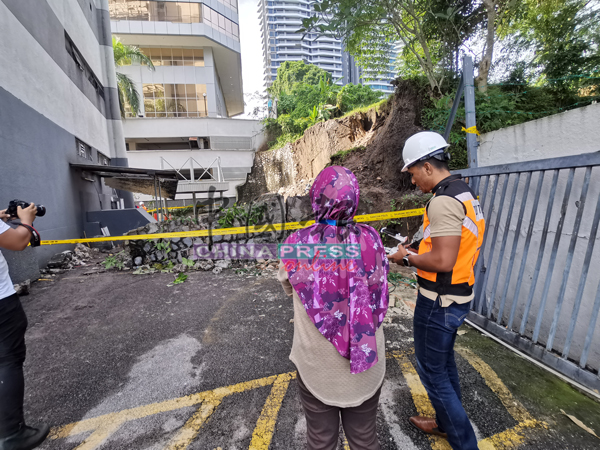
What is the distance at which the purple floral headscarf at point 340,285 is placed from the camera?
48.6 inches

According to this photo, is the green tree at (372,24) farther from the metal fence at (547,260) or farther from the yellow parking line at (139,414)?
the yellow parking line at (139,414)

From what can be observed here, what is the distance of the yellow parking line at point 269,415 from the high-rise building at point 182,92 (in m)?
22.6

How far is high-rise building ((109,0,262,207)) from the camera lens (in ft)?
78.6

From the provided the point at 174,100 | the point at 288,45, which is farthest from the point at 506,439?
the point at 288,45

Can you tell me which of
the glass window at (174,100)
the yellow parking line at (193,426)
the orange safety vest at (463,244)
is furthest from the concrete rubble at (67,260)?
the glass window at (174,100)

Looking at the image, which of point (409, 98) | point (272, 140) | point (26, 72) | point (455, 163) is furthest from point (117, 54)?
point (455, 163)

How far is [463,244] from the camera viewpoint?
1.60m

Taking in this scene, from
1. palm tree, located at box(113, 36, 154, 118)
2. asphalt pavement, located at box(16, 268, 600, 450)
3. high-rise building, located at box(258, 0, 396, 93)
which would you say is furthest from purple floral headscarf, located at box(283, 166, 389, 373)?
high-rise building, located at box(258, 0, 396, 93)

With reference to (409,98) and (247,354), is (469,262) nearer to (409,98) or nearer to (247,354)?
(247,354)

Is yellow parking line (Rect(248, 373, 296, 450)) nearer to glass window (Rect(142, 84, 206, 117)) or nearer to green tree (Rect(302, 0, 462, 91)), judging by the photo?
green tree (Rect(302, 0, 462, 91))

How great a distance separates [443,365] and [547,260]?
2.03 m

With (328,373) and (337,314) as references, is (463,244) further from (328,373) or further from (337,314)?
(328,373)

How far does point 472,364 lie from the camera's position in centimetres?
258

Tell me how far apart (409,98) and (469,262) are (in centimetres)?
873
